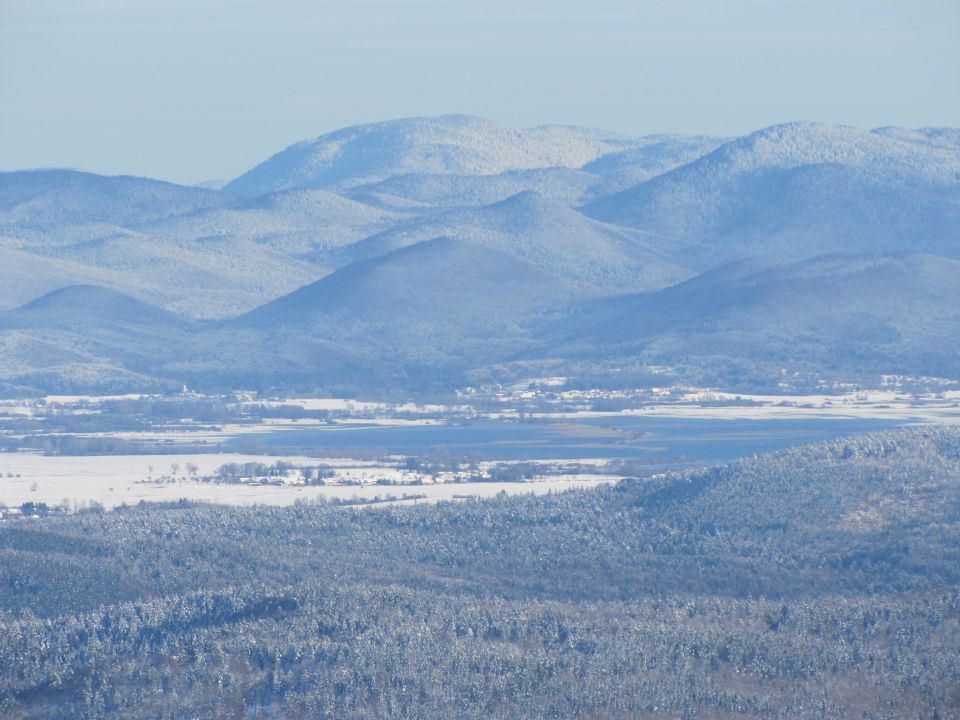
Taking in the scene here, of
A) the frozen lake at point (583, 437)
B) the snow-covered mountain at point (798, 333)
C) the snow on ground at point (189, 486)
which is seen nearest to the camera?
the snow on ground at point (189, 486)

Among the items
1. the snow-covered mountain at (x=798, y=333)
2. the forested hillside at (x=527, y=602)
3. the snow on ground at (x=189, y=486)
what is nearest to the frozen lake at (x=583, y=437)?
the snow on ground at (x=189, y=486)

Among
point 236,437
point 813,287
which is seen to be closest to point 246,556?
point 236,437

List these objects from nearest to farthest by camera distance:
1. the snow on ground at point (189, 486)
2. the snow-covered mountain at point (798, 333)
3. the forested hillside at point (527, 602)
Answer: the forested hillside at point (527, 602)
the snow on ground at point (189, 486)
the snow-covered mountain at point (798, 333)

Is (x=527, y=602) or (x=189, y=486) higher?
(x=189, y=486)

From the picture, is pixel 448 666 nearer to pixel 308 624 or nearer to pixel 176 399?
pixel 308 624

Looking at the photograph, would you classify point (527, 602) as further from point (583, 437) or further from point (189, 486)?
point (583, 437)

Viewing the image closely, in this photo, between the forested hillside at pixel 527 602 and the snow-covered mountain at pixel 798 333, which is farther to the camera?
the snow-covered mountain at pixel 798 333

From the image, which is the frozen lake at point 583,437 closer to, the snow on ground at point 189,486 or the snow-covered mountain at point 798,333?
the snow on ground at point 189,486

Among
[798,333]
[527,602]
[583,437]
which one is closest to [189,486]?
[583,437]

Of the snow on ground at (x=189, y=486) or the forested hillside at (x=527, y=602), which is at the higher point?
the snow on ground at (x=189, y=486)

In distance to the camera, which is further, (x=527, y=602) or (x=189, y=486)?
(x=189, y=486)
